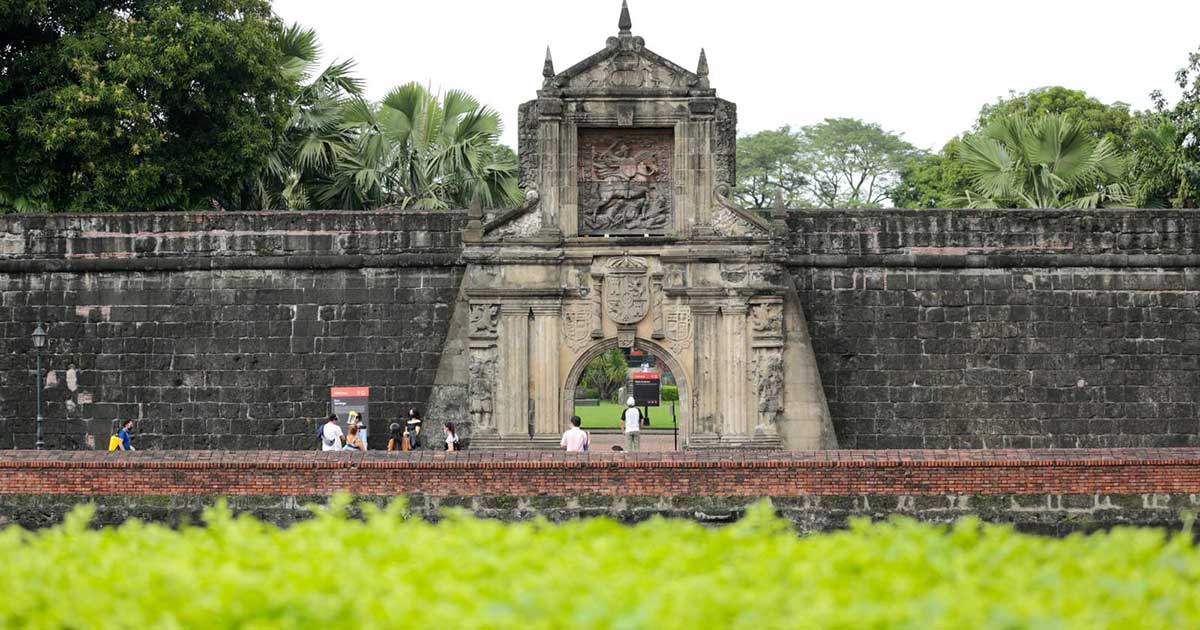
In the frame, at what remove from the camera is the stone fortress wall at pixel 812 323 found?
1978 cm

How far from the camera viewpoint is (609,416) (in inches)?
1471

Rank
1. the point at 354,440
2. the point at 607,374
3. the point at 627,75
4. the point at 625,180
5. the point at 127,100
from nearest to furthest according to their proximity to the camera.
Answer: the point at 354,440 → the point at 627,75 → the point at 625,180 → the point at 127,100 → the point at 607,374

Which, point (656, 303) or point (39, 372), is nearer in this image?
point (656, 303)

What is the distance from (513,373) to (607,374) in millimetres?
27069

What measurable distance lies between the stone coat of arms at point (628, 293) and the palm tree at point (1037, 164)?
Result: 9.34m

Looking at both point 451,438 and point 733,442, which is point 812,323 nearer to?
point 733,442

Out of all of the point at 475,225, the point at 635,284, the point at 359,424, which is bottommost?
the point at 359,424

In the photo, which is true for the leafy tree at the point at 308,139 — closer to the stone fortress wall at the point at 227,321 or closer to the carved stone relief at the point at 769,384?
the stone fortress wall at the point at 227,321

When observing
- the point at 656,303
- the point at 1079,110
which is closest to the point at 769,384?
the point at 656,303

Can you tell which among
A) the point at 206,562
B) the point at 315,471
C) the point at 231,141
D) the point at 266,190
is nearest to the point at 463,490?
the point at 315,471

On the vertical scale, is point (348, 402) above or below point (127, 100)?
below

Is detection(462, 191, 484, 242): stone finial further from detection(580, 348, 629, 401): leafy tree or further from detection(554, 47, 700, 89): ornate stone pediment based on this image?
detection(580, 348, 629, 401): leafy tree

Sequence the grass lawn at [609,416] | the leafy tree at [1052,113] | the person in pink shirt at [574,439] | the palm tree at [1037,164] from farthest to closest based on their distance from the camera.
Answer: the leafy tree at [1052,113], the grass lawn at [609,416], the palm tree at [1037,164], the person in pink shirt at [574,439]

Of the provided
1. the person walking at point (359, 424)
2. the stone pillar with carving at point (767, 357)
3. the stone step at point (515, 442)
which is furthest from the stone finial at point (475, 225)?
the stone pillar with carving at point (767, 357)
